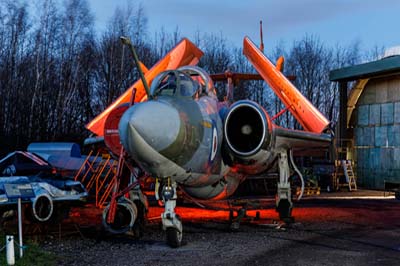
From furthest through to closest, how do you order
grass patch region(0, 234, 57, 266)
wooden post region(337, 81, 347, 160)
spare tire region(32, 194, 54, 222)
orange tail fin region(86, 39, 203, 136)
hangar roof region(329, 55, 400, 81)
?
wooden post region(337, 81, 347, 160) → hangar roof region(329, 55, 400, 81) → orange tail fin region(86, 39, 203, 136) → spare tire region(32, 194, 54, 222) → grass patch region(0, 234, 57, 266)

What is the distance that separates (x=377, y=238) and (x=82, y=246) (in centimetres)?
565

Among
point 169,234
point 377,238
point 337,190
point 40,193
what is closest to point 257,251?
point 169,234

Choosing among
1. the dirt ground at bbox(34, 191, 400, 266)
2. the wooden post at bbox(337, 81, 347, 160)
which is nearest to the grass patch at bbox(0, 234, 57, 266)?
the dirt ground at bbox(34, 191, 400, 266)

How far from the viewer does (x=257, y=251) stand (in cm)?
777

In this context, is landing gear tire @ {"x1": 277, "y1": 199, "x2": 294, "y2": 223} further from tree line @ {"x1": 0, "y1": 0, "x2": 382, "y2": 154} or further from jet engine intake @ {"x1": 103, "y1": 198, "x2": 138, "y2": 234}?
tree line @ {"x1": 0, "y1": 0, "x2": 382, "y2": 154}

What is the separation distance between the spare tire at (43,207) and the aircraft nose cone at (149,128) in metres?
4.00

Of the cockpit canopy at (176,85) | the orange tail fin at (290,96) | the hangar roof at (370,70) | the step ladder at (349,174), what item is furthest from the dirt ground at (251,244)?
the step ladder at (349,174)

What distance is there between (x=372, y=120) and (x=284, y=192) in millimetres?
15770

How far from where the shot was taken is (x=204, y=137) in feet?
25.9

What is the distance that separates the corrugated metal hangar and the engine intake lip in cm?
1395

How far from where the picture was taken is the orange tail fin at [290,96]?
10.9 metres

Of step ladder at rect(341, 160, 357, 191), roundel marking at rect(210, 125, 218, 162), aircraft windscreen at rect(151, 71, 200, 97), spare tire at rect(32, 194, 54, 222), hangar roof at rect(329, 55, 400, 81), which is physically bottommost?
step ladder at rect(341, 160, 357, 191)

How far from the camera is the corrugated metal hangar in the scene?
22922 millimetres

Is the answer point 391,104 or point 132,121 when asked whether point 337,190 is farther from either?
point 132,121
